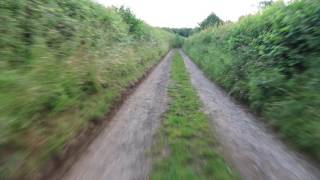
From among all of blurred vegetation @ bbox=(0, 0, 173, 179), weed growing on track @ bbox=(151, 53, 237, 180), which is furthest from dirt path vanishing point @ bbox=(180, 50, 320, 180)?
blurred vegetation @ bbox=(0, 0, 173, 179)

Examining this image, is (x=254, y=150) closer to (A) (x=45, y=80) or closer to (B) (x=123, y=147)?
(B) (x=123, y=147)

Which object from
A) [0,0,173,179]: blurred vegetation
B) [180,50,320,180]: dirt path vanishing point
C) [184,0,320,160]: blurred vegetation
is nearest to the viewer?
[0,0,173,179]: blurred vegetation

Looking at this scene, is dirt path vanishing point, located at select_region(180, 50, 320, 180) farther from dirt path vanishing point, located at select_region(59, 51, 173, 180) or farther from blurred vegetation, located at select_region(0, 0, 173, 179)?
blurred vegetation, located at select_region(0, 0, 173, 179)

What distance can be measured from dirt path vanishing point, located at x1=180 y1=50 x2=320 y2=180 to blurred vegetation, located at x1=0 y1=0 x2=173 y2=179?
96.0 inches

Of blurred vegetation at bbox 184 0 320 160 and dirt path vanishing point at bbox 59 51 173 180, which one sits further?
blurred vegetation at bbox 184 0 320 160

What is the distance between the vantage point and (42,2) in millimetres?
5438

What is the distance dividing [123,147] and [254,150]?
2.06 m

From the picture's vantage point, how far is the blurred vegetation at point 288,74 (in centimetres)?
491

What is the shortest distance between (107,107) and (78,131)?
1690 mm

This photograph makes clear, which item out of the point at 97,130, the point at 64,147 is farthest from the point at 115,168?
the point at 97,130

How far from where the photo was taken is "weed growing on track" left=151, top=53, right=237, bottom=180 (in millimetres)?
3516

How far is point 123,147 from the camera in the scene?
4441 millimetres

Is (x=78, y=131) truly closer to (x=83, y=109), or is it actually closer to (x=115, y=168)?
(x=83, y=109)

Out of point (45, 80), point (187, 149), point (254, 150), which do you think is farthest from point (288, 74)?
point (45, 80)
